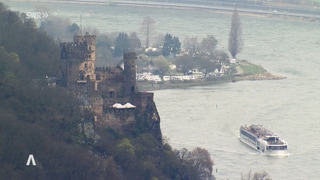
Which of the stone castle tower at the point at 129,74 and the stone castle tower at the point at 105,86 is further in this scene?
the stone castle tower at the point at 129,74

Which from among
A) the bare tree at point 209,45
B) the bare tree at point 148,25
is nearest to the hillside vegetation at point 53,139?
the bare tree at point 209,45

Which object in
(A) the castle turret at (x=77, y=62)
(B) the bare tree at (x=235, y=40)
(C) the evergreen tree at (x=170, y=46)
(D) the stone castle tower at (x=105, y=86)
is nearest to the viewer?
(D) the stone castle tower at (x=105, y=86)

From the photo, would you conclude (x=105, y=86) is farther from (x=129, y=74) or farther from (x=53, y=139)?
(x=53, y=139)

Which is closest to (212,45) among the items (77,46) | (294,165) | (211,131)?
(211,131)

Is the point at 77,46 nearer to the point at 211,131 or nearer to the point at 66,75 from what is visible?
the point at 66,75

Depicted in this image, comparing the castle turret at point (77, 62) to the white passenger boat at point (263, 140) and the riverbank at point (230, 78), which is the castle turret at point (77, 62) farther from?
the riverbank at point (230, 78)

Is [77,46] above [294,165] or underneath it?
above

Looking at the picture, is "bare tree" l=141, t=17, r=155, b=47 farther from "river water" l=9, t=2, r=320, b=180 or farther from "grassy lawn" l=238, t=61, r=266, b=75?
"grassy lawn" l=238, t=61, r=266, b=75
